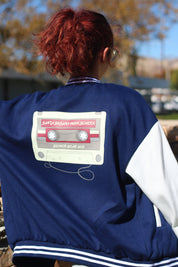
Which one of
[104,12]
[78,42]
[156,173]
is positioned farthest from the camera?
[104,12]

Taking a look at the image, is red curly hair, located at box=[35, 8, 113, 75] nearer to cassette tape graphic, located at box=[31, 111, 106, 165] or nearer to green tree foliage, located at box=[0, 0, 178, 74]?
cassette tape graphic, located at box=[31, 111, 106, 165]

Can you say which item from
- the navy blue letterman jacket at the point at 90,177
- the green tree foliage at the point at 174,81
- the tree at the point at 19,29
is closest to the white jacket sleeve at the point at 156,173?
the navy blue letterman jacket at the point at 90,177

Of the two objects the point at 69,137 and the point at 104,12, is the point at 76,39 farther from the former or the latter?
the point at 104,12

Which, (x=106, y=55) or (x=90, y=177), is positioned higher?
(x=106, y=55)

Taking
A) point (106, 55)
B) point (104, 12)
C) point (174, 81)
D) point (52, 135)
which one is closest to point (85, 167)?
point (52, 135)

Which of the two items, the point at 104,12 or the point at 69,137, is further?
the point at 104,12

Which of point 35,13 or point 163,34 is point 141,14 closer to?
point 163,34

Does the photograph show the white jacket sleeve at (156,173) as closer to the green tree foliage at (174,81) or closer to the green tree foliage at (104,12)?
the green tree foliage at (104,12)

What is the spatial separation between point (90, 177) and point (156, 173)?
0.76 ft

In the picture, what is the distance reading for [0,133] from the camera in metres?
1.45

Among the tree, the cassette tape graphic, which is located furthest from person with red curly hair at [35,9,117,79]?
the tree

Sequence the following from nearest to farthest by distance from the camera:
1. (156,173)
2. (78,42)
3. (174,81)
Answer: (156,173) < (78,42) < (174,81)

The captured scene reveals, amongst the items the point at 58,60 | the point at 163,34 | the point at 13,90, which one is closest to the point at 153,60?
the point at 13,90

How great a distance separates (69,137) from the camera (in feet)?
4.41
